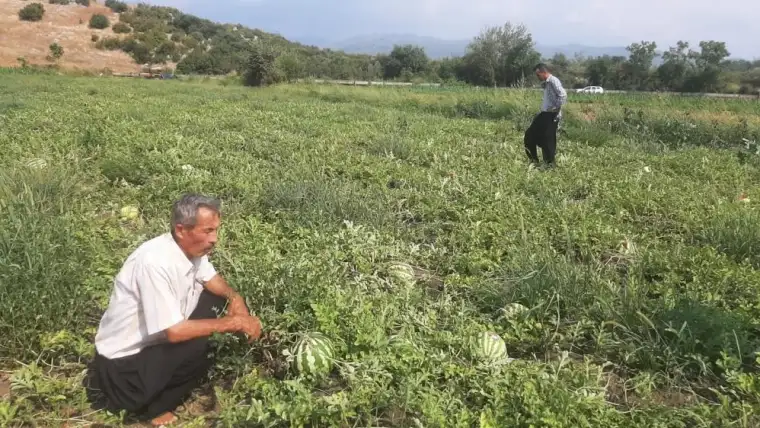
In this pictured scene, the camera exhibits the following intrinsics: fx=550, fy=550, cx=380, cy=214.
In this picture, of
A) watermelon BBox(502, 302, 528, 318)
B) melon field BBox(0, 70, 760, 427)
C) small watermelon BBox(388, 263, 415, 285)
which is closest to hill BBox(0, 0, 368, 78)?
melon field BBox(0, 70, 760, 427)

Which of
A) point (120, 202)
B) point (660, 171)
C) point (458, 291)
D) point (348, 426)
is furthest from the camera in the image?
point (660, 171)

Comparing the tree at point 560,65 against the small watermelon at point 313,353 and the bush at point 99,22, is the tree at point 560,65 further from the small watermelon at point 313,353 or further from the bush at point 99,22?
the small watermelon at point 313,353

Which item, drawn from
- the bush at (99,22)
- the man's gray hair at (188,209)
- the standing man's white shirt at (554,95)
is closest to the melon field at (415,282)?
the man's gray hair at (188,209)

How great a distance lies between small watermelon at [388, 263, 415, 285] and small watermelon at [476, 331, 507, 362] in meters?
0.91

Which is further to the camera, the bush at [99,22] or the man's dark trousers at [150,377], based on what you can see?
the bush at [99,22]

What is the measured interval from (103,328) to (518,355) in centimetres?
236

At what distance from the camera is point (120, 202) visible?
19.1 feet

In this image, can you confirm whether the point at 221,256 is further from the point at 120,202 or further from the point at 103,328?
the point at 120,202

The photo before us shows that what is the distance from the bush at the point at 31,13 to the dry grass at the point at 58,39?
16.9 inches

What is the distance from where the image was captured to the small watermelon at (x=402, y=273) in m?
4.04

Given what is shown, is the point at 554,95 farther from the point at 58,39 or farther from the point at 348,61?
the point at 348,61

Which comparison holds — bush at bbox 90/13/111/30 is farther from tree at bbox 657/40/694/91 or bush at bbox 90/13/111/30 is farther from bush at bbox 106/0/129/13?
tree at bbox 657/40/694/91

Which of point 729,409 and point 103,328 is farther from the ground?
point 103,328

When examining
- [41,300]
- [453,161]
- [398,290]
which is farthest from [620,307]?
[453,161]
